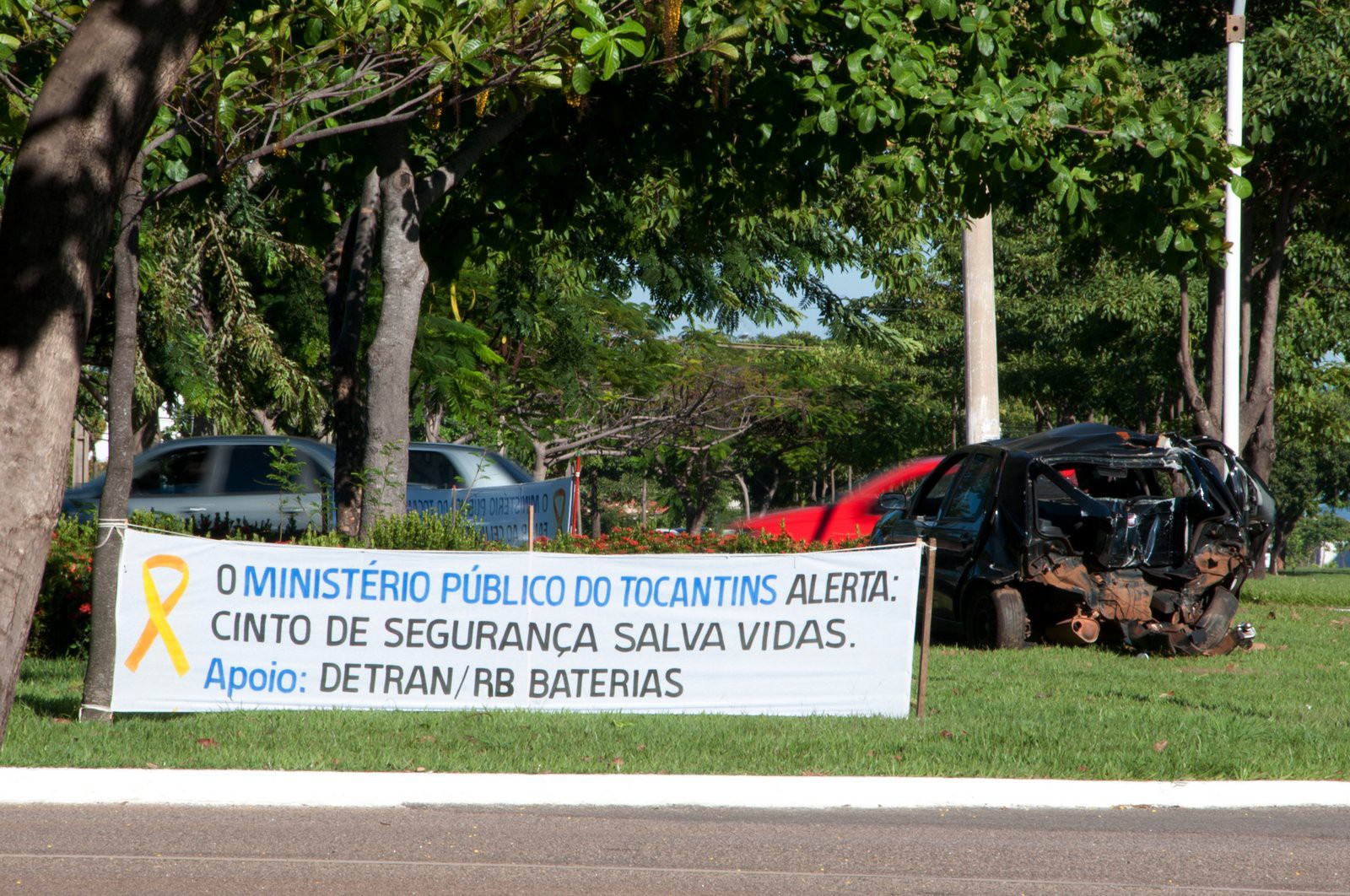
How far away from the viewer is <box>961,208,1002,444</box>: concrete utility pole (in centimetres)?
1630

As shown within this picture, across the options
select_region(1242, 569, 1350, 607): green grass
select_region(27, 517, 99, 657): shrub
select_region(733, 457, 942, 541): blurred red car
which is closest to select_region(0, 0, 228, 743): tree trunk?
select_region(27, 517, 99, 657): shrub

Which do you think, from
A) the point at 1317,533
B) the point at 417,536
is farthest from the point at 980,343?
the point at 1317,533

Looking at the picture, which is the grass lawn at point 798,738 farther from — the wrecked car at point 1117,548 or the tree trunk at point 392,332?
the tree trunk at point 392,332

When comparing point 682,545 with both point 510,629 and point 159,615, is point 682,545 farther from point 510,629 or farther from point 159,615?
point 159,615

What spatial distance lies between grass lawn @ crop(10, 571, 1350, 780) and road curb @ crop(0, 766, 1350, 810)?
219 millimetres

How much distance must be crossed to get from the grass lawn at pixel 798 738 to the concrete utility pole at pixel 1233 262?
682cm

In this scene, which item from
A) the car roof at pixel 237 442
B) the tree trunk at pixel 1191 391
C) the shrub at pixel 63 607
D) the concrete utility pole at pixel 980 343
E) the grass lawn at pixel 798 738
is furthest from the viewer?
the tree trunk at pixel 1191 391

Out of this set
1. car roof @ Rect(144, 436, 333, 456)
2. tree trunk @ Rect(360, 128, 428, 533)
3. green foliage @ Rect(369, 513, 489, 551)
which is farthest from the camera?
car roof @ Rect(144, 436, 333, 456)

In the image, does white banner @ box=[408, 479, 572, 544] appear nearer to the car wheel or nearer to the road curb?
the car wheel

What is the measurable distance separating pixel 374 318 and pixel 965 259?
10.6 metres

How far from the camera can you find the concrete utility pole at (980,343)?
1630 cm

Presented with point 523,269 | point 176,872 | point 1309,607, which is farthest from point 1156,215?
point 523,269

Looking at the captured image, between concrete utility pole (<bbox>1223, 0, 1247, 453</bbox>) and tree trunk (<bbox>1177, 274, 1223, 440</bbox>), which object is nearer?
concrete utility pole (<bbox>1223, 0, 1247, 453</bbox>)

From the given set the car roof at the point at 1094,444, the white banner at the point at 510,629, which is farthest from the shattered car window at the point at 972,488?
the white banner at the point at 510,629
